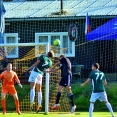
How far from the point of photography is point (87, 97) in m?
24.8

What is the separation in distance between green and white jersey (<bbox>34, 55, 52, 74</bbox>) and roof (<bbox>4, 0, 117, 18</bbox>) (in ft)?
33.0

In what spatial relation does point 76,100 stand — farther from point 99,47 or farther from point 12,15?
point 12,15

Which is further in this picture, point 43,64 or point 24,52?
point 24,52

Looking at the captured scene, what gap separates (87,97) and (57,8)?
381 inches

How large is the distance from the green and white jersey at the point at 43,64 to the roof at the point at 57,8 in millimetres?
10056

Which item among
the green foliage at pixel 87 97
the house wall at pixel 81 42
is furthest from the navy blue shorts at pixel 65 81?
the house wall at pixel 81 42

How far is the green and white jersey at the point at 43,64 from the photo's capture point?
20.9 m

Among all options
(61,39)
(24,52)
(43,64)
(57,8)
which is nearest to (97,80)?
(43,64)

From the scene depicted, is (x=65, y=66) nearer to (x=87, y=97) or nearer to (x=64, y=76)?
(x=64, y=76)

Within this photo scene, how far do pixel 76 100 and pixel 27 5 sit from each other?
36.6 ft

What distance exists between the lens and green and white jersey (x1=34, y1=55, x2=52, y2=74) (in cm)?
2092

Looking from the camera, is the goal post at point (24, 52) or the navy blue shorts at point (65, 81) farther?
the goal post at point (24, 52)

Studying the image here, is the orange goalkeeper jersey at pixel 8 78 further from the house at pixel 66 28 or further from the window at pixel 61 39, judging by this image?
the window at pixel 61 39

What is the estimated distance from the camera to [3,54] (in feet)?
84.7
